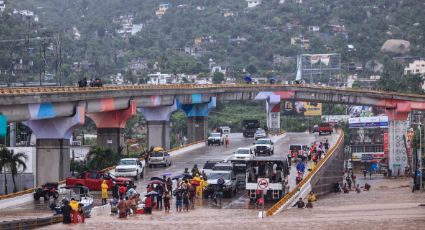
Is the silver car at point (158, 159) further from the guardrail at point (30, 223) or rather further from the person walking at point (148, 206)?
the guardrail at point (30, 223)

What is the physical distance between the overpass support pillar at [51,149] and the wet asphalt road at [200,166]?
622 cm

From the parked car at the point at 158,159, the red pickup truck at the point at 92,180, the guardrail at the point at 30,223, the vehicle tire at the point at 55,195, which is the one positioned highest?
the parked car at the point at 158,159

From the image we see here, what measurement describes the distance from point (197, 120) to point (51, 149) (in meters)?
47.3

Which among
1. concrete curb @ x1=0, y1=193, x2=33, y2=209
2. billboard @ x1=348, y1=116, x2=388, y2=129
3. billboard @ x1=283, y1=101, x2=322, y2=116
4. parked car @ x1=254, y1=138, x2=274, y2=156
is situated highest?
billboard @ x1=283, y1=101, x2=322, y2=116

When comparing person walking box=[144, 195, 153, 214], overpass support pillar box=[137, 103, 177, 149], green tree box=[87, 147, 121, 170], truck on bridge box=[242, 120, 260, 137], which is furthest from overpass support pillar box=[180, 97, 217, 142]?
person walking box=[144, 195, 153, 214]

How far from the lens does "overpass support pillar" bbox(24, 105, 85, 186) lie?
75.4 metres

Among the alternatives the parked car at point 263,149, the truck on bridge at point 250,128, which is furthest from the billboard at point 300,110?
the parked car at point 263,149

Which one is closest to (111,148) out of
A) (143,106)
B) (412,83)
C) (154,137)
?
(143,106)

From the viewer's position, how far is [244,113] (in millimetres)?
190250

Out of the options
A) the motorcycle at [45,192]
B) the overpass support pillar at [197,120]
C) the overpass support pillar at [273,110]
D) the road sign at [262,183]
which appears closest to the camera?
the road sign at [262,183]

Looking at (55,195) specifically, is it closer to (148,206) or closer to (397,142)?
(148,206)

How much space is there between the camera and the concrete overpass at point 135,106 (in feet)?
238

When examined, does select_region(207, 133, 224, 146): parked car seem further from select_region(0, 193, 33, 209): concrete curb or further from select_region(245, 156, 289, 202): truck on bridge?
select_region(245, 156, 289, 202): truck on bridge

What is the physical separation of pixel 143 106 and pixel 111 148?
8.81 m
